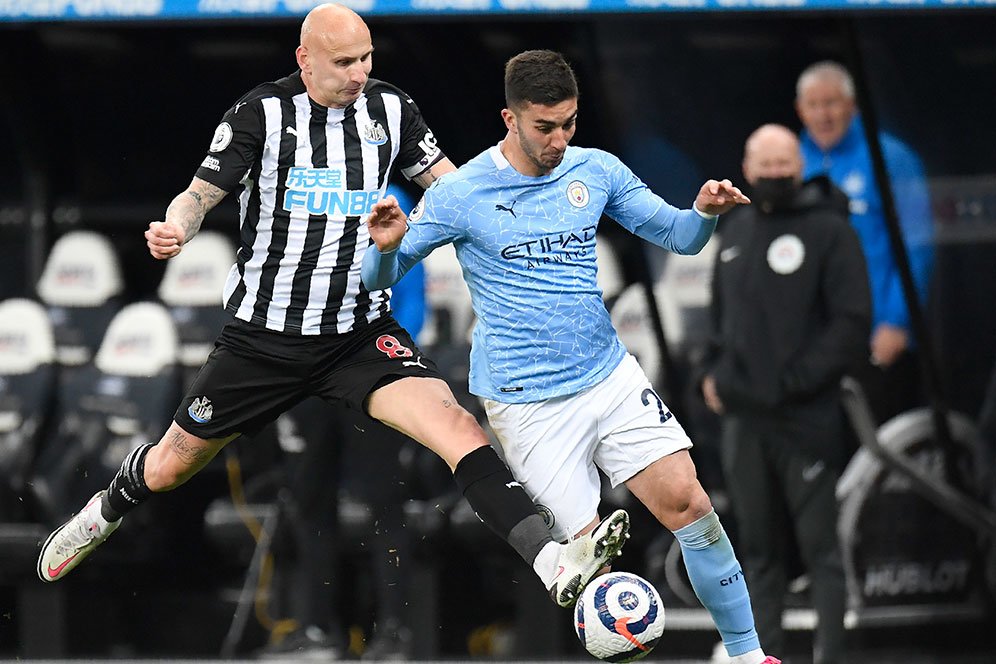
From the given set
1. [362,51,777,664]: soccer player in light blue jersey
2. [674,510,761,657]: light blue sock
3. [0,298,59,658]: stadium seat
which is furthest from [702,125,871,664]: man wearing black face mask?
[0,298,59,658]: stadium seat

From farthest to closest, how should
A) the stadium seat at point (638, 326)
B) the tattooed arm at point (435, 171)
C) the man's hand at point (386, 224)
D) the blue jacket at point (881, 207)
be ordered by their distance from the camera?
the stadium seat at point (638, 326)
the blue jacket at point (881, 207)
the tattooed arm at point (435, 171)
the man's hand at point (386, 224)

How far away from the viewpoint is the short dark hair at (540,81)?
17.7 feet

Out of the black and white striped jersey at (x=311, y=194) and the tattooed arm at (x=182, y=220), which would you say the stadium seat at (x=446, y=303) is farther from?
the tattooed arm at (x=182, y=220)

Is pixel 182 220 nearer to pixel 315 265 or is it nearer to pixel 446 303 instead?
pixel 315 265

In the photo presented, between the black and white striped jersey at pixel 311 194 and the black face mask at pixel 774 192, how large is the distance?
5.38ft

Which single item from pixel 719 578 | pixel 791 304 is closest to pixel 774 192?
pixel 791 304

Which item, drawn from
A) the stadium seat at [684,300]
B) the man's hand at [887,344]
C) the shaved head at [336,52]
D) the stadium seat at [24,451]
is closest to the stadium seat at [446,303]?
the stadium seat at [684,300]

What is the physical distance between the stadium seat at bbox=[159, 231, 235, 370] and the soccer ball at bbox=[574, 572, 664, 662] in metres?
3.43

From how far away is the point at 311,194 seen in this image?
5855 mm

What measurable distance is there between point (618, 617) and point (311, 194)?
152cm

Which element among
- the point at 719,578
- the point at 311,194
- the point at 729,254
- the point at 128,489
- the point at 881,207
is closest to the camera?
the point at 719,578

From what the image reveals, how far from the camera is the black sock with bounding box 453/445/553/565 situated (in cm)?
550

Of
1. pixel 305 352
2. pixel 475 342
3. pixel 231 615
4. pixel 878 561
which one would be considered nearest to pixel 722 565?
pixel 475 342

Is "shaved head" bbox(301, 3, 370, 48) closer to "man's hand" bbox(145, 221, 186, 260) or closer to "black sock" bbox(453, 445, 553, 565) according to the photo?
"man's hand" bbox(145, 221, 186, 260)
